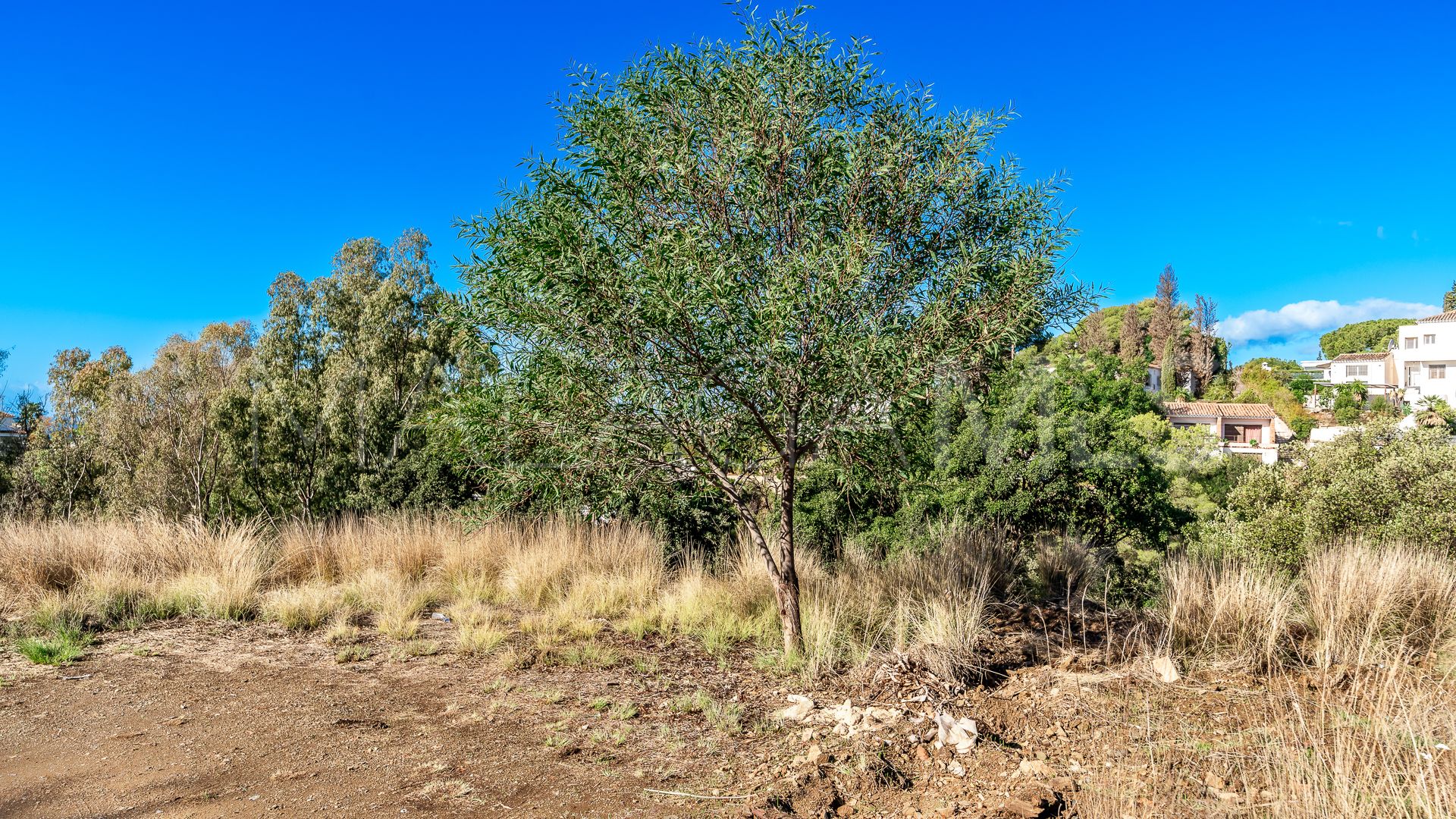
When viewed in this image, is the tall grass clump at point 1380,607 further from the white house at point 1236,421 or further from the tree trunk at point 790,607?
the white house at point 1236,421

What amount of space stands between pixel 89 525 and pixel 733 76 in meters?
10.1

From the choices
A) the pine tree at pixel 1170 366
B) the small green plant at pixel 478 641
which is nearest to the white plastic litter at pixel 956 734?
the small green plant at pixel 478 641

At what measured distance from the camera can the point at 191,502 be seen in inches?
799

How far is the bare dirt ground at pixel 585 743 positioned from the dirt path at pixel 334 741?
17 mm

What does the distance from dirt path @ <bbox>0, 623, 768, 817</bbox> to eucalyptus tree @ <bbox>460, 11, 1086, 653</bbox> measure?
1.80 m

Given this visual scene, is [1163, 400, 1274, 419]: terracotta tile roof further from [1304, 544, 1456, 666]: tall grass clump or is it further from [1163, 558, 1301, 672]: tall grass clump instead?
[1163, 558, 1301, 672]: tall grass clump

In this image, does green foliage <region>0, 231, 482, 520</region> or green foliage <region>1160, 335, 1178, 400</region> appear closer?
green foliage <region>0, 231, 482, 520</region>

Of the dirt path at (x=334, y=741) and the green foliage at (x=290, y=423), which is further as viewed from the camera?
the green foliage at (x=290, y=423)

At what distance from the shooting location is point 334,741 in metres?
4.82

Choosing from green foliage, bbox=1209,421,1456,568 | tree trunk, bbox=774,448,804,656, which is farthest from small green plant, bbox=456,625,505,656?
green foliage, bbox=1209,421,1456,568

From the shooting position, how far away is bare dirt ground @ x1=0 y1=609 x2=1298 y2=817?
390 centimetres

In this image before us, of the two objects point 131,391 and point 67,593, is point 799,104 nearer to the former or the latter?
point 67,593

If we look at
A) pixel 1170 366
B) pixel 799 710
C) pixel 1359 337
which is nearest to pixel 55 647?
pixel 799 710

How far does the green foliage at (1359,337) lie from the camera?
91875mm
